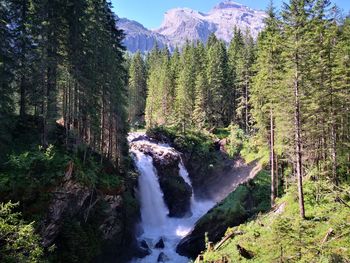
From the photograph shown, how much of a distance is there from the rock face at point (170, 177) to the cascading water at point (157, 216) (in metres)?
0.51

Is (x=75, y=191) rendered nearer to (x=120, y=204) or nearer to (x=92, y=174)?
(x=92, y=174)

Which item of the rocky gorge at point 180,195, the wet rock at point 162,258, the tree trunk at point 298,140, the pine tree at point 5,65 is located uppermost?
the pine tree at point 5,65

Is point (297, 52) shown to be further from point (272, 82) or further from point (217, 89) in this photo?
point (217, 89)

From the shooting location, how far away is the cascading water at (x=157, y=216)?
30.0 metres

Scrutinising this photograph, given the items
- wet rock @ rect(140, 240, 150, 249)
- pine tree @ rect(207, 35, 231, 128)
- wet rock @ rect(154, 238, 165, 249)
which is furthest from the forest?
pine tree @ rect(207, 35, 231, 128)

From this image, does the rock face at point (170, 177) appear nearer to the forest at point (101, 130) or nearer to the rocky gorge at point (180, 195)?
the rocky gorge at point (180, 195)

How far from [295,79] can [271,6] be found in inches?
464

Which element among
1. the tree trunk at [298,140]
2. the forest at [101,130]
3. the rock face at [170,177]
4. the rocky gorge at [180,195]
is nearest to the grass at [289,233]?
the forest at [101,130]

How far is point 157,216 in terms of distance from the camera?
3712cm

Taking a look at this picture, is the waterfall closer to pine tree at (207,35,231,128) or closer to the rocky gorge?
the rocky gorge

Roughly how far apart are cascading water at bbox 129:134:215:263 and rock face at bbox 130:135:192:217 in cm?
51

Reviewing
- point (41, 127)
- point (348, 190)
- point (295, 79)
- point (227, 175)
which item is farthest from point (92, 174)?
point (227, 175)

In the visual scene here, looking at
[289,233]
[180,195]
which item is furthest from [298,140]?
[180,195]

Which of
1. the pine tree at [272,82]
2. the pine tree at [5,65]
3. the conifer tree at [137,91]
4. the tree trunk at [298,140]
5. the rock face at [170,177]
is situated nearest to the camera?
the pine tree at [5,65]
